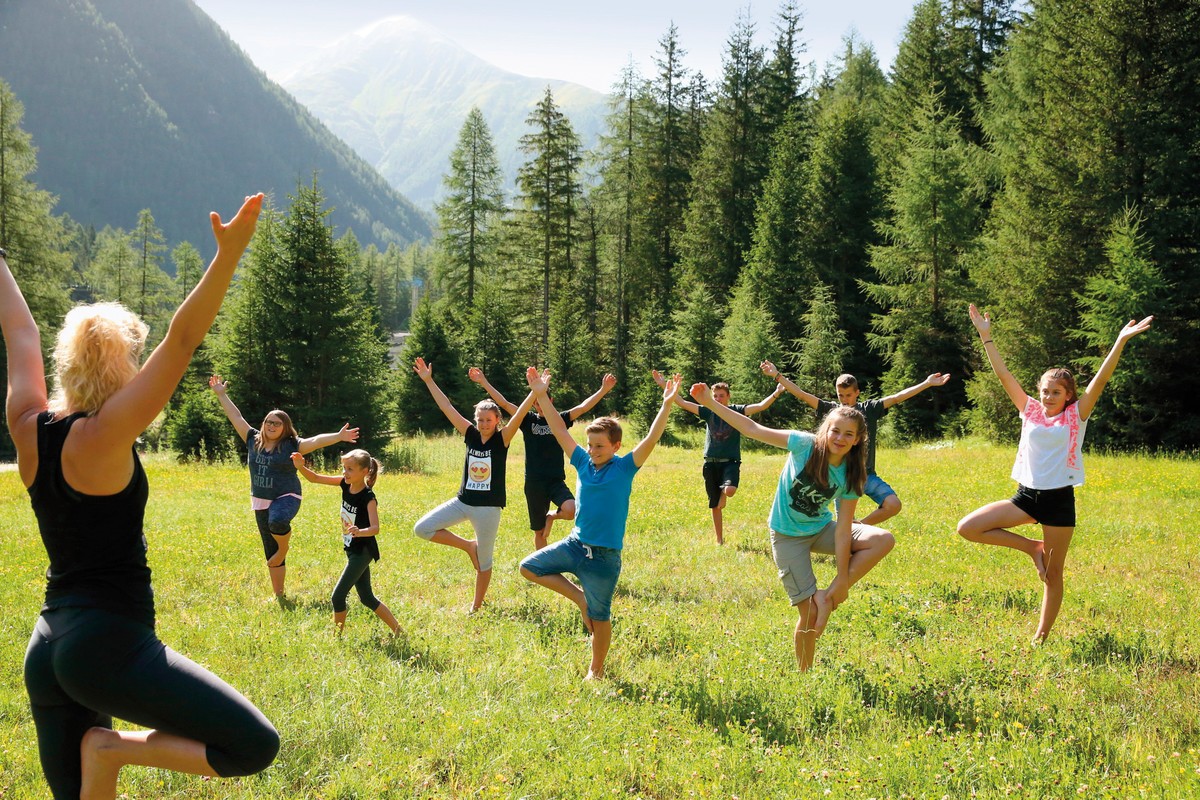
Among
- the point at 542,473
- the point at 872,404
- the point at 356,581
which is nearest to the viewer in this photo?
the point at 356,581

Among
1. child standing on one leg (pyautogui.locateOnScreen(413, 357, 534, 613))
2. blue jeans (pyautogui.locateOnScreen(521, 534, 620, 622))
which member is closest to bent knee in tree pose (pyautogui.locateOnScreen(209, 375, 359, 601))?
child standing on one leg (pyautogui.locateOnScreen(413, 357, 534, 613))

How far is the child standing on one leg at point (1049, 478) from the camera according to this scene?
23.1 feet

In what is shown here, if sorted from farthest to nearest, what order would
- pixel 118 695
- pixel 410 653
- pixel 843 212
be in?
1. pixel 843 212
2. pixel 410 653
3. pixel 118 695

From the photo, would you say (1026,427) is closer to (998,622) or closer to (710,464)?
(998,622)

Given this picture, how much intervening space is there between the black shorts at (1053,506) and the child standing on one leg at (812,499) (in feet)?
5.57

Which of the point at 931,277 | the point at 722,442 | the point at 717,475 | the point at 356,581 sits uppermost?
the point at 931,277

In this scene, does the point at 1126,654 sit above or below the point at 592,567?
below

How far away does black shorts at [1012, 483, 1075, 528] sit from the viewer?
7039 mm

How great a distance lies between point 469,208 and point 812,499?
50848mm

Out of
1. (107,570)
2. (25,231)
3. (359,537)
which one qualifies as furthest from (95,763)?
(25,231)

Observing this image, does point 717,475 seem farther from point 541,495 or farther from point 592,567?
point 592,567

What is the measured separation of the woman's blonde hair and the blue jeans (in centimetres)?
407

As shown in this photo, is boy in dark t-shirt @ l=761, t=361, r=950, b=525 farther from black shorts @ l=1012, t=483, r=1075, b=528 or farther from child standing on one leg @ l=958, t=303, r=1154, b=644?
black shorts @ l=1012, t=483, r=1075, b=528

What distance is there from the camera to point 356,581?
24.3ft
